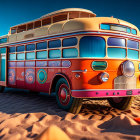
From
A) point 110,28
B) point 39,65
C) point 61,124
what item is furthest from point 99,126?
point 39,65

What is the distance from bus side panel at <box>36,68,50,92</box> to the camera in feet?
19.0

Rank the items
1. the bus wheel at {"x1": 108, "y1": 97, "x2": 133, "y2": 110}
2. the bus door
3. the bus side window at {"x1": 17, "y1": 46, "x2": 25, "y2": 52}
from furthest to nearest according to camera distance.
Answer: the bus door < the bus side window at {"x1": 17, "y1": 46, "x2": 25, "y2": 52} < the bus wheel at {"x1": 108, "y1": 97, "x2": 133, "y2": 110}

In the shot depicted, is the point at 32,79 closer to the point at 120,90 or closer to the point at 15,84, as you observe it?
the point at 15,84

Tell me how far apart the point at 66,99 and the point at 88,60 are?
1272 millimetres

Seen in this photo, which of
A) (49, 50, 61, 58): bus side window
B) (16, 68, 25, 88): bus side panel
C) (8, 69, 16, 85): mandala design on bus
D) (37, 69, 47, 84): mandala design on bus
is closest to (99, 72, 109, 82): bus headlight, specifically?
(49, 50, 61, 58): bus side window

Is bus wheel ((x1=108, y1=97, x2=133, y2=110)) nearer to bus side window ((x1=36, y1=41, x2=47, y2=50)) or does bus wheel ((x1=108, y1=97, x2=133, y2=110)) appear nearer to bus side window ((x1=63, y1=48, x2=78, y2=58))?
bus side window ((x1=63, y1=48, x2=78, y2=58))

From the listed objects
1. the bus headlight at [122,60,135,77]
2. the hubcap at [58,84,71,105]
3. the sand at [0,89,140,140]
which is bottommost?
the sand at [0,89,140,140]

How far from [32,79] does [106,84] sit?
9.63ft

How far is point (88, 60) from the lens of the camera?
4.63m

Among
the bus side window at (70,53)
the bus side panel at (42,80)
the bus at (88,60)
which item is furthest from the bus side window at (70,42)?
Result: the bus side panel at (42,80)

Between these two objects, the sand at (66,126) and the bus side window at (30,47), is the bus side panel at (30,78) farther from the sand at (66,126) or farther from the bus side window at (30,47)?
the sand at (66,126)

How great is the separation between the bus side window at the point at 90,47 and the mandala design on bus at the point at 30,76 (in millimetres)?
2449

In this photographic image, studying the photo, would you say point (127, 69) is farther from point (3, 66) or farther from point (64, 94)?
point (3, 66)

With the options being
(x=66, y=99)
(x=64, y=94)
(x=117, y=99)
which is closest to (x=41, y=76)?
(x=64, y=94)
